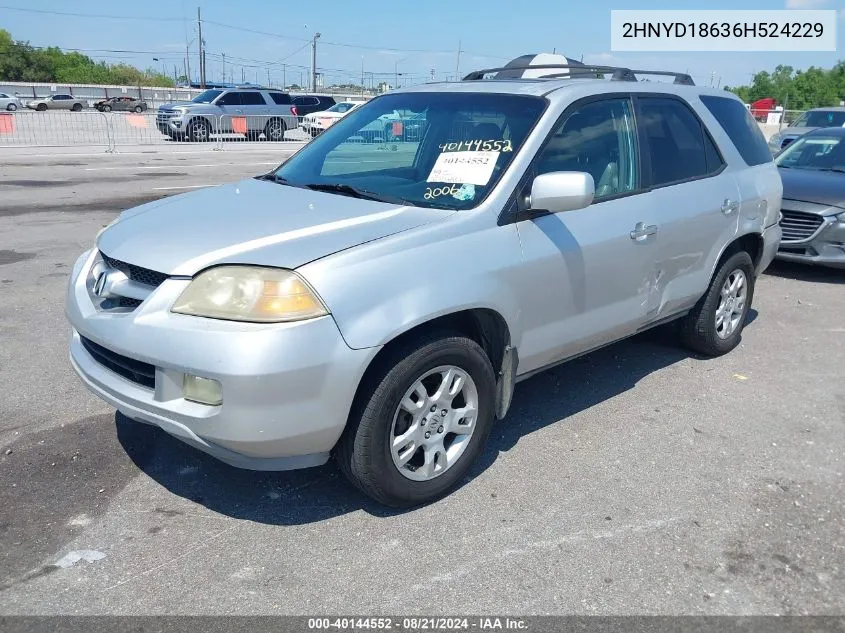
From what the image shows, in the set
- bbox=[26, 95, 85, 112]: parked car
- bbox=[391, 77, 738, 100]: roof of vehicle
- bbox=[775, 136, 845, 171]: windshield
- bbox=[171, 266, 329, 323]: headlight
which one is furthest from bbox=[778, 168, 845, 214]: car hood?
bbox=[26, 95, 85, 112]: parked car

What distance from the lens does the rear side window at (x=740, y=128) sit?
5.21 meters

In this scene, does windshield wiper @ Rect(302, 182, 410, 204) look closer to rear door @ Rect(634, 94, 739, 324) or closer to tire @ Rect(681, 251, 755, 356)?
rear door @ Rect(634, 94, 739, 324)

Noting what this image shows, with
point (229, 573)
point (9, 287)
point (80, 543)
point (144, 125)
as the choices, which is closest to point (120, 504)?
point (80, 543)

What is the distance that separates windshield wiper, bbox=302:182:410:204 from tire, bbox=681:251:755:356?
2571 millimetres

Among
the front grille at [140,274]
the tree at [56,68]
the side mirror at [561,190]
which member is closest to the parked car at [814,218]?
the side mirror at [561,190]

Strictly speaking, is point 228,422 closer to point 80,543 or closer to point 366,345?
point 366,345

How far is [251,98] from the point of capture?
27.4 meters

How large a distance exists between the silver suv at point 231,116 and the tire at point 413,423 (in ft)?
79.1

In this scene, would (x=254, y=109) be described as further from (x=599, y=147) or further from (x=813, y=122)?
(x=599, y=147)

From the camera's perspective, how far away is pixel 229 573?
114 inches

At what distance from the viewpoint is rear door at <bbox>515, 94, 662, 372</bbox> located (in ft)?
11.9

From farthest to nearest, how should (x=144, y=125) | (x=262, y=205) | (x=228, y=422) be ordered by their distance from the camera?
(x=144, y=125) → (x=262, y=205) → (x=228, y=422)

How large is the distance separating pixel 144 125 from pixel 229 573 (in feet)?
88.0

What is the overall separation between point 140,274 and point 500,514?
188 cm
